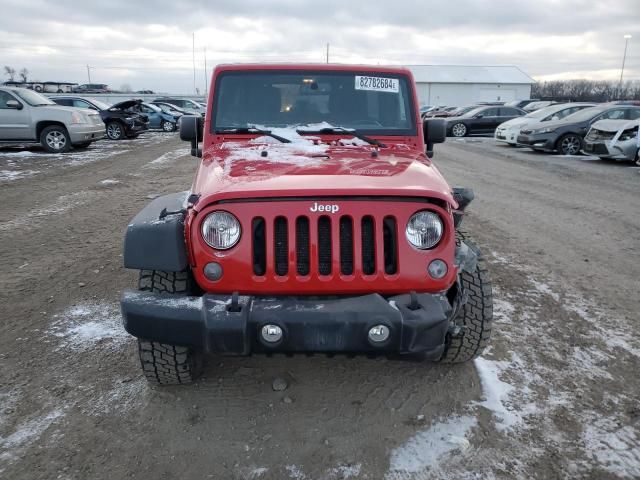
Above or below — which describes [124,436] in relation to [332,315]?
below

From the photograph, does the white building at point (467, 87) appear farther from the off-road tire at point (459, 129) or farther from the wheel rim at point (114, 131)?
the wheel rim at point (114, 131)

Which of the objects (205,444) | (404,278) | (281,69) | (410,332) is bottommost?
(205,444)

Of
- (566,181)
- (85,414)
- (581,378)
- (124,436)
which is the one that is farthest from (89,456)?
(566,181)

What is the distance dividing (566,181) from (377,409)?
8720mm

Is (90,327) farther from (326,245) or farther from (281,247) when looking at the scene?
(326,245)

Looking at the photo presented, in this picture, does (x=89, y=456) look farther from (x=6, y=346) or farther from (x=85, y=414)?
(x=6, y=346)

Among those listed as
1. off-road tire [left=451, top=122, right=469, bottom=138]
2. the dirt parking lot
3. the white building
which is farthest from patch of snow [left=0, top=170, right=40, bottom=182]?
the white building

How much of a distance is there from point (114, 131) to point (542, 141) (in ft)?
47.1

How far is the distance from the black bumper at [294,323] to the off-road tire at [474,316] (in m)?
0.62

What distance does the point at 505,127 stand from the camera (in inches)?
688

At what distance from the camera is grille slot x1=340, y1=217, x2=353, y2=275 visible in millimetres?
2545

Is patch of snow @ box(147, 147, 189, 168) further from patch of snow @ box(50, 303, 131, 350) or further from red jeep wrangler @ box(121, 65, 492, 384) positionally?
red jeep wrangler @ box(121, 65, 492, 384)

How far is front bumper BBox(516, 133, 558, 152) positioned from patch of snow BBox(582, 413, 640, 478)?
1345 cm

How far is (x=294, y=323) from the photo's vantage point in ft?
7.59
